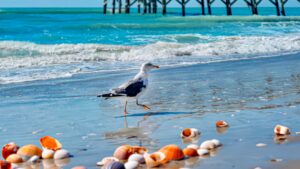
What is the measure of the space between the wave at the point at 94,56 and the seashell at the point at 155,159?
684cm

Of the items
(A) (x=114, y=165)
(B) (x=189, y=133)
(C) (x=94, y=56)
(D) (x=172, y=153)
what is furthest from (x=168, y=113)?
(C) (x=94, y=56)

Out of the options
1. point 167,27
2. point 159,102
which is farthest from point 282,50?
point 167,27

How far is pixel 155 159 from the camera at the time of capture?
163 inches

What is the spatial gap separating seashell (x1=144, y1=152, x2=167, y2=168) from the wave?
6.84 m

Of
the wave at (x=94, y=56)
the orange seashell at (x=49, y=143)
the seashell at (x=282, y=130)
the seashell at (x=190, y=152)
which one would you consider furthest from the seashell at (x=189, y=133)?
the wave at (x=94, y=56)

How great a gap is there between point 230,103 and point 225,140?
2.13 m

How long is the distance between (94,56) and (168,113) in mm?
9426

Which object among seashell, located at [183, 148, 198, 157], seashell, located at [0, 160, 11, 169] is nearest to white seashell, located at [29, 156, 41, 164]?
seashell, located at [0, 160, 11, 169]

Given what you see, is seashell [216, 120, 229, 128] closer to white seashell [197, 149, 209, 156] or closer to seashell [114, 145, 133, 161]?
white seashell [197, 149, 209, 156]

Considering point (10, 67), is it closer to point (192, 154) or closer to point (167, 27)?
point (192, 154)

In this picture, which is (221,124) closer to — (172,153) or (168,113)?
(168,113)

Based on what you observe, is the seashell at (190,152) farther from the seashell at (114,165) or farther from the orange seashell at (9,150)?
the orange seashell at (9,150)

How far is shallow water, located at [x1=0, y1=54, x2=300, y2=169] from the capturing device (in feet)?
15.4

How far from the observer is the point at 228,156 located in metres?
4.31
